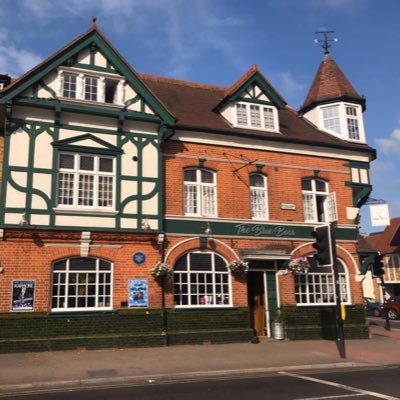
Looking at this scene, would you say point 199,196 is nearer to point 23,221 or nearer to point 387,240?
point 23,221

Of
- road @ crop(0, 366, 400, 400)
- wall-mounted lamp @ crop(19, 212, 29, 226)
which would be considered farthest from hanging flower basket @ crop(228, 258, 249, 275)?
wall-mounted lamp @ crop(19, 212, 29, 226)

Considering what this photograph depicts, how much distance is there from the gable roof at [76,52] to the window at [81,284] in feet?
18.0

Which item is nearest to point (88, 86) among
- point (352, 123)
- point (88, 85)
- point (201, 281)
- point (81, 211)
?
point (88, 85)

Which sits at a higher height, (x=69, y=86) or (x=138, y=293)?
(x=69, y=86)

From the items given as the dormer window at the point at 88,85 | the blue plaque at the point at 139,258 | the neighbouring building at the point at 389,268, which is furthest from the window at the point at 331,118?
the neighbouring building at the point at 389,268

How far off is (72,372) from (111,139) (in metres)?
8.09

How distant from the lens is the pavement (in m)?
9.97

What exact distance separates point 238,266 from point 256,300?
205cm

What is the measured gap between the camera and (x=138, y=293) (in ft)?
50.4

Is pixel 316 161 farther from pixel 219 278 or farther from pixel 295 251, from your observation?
pixel 219 278

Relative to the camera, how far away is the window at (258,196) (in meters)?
18.2

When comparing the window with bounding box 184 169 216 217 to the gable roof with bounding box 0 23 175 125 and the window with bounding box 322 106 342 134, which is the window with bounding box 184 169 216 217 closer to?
the gable roof with bounding box 0 23 175 125

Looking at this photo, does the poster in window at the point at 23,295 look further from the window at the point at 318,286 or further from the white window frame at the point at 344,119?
the white window frame at the point at 344,119

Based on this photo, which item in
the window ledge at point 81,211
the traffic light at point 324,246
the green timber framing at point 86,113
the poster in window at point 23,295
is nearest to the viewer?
the traffic light at point 324,246
